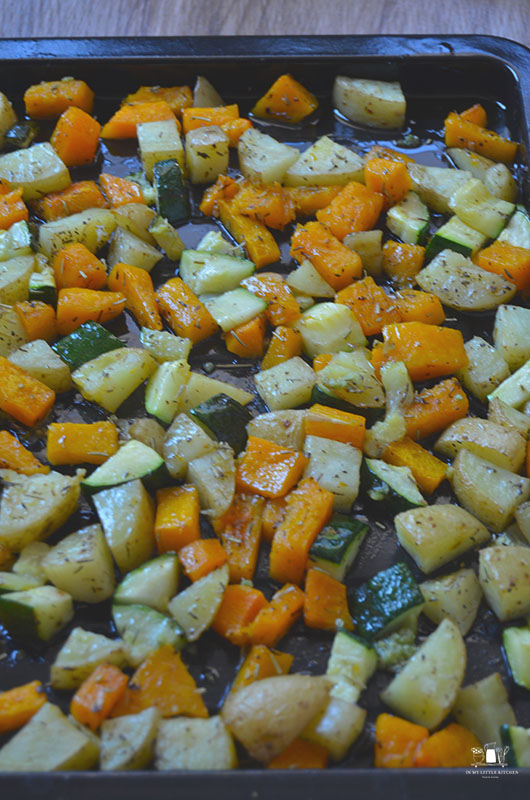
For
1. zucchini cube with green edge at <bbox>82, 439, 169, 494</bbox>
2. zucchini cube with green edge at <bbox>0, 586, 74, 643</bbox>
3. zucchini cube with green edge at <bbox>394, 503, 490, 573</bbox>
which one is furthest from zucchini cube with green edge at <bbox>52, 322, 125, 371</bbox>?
zucchini cube with green edge at <bbox>394, 503, 490, 573</bbox>

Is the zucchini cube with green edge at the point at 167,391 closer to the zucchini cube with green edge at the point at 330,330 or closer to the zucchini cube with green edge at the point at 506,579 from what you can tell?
the zucchini cube with green edge at the point at 330,330

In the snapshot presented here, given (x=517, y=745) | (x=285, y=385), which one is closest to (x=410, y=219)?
(x=285, y=385)

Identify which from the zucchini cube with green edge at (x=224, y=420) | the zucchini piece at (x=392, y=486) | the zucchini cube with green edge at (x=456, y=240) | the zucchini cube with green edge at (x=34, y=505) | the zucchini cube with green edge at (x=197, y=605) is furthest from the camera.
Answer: the zucchini cube with green edge at (x=456, y=240)

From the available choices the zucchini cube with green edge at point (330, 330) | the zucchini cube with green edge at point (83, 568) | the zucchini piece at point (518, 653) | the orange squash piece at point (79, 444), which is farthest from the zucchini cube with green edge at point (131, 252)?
the zucchini piece at point (518, 653)

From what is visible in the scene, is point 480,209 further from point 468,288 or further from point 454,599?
point 454,599

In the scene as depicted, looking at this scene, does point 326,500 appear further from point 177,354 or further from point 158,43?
point 158,43

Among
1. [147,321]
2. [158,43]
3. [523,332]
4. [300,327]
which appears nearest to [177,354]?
[147,321]
